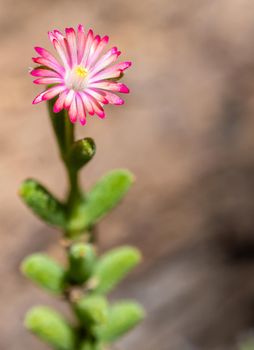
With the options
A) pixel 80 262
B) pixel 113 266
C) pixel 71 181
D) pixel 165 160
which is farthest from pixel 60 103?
pixel 165 160

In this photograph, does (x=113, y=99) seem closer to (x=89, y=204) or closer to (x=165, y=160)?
(x=89, y=204)

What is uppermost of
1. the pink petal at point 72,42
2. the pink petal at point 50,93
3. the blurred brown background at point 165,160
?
the blurred brown background at point 165,160

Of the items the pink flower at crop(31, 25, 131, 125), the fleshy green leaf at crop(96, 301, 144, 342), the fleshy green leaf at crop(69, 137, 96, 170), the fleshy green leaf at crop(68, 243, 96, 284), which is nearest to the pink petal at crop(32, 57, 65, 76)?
the pink flower at crop(31, 25, 131, 125)

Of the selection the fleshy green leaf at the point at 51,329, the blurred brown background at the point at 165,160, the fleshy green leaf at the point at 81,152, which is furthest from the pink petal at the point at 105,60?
the blurred brown background at the point at 165,160

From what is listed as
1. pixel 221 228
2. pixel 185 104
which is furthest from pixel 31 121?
pixel 221 228

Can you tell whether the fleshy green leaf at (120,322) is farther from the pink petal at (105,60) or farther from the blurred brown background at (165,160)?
the blurred brown background at (165,160)

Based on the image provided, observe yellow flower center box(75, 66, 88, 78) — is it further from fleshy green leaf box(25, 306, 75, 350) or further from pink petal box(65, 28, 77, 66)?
fleshy green leaf box(25, 306, 75, 350)

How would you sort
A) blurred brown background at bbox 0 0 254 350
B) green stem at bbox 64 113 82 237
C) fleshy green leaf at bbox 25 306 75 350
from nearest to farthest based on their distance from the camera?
green stem at bbox 64 113 82 237 < fleshy green leaf at bbox 25 306 75 350 < blurred brown background at bbox 0 0 254 350
